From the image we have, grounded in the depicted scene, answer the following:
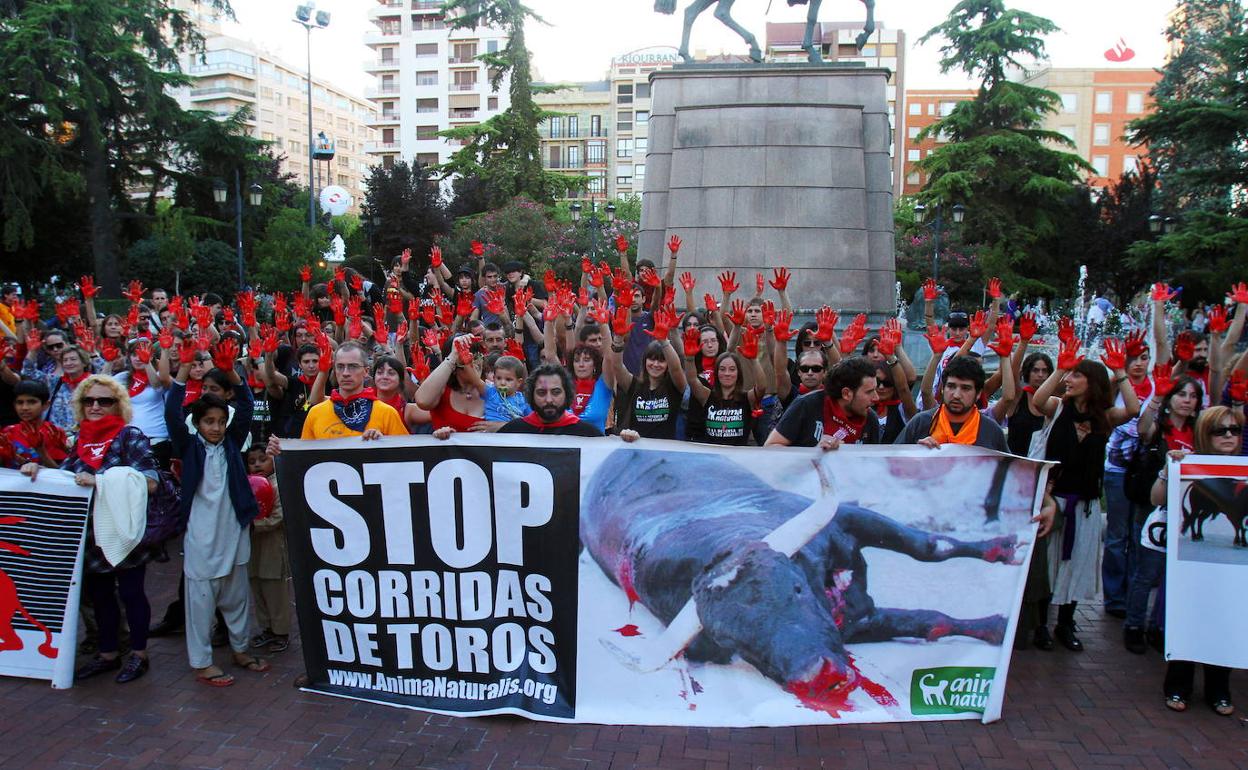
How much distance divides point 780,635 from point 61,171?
31.0m

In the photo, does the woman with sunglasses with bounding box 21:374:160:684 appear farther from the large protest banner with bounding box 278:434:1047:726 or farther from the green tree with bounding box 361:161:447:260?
the green tree with bounding box 361:161:447:260

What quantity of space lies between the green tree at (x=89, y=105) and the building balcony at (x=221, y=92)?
70.7 m

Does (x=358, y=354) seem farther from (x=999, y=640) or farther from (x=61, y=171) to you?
(x=61, y=171)

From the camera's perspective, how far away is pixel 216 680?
514 cm

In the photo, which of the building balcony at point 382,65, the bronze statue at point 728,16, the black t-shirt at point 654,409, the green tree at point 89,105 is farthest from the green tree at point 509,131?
the building balcony at point 382,65

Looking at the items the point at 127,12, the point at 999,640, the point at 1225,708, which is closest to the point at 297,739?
the point at 999,640

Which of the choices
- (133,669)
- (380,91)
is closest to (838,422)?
(133,669)

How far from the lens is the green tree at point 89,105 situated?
2778 centimetres

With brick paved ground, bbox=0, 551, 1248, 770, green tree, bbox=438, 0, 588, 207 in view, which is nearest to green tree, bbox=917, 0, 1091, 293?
green tree, bbox=438, 0, 588, 207

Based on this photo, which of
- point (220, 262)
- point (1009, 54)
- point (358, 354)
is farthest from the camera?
point (1009, 54)

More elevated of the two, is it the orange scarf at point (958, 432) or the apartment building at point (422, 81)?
the apartment building at point (422, 81)

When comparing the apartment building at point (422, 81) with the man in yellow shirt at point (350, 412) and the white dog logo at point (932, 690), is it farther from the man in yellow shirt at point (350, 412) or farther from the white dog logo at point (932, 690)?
the white dog logo at point (932, 690)

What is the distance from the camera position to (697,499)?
455 centimetres

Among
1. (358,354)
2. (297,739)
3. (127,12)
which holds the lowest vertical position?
(297,739)
